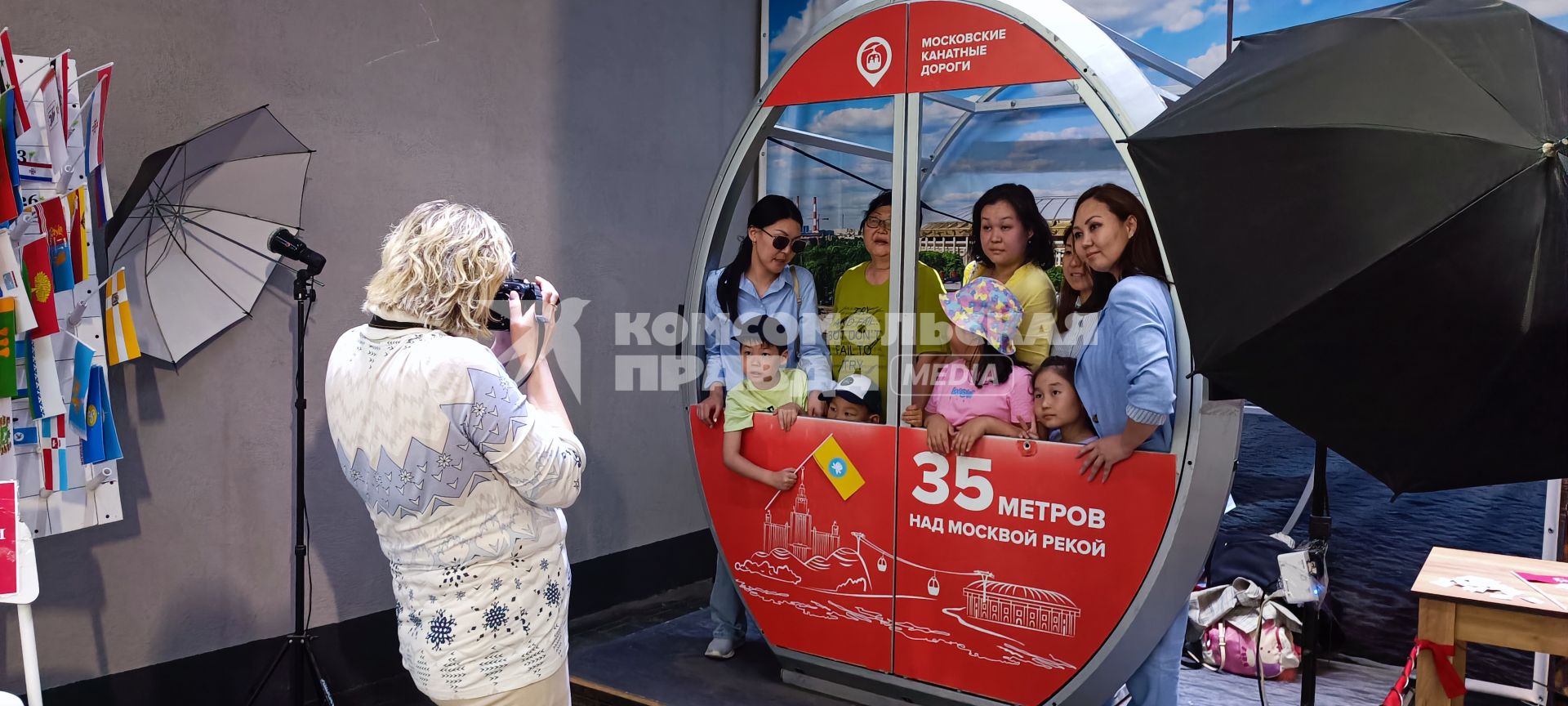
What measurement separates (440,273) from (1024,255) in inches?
70.5

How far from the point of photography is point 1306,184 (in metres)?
1.65

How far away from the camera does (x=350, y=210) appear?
139 inches

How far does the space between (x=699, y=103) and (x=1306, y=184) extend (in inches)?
146

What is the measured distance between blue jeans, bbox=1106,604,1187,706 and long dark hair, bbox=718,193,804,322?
171cm

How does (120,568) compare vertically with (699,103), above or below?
below

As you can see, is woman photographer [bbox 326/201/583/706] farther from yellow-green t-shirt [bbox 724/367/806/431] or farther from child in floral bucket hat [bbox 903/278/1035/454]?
yellow-green t-shirt [bbox 724/367/806/431]

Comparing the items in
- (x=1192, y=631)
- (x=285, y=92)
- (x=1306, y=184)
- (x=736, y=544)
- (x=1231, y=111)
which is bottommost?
(x=1192, y=631)

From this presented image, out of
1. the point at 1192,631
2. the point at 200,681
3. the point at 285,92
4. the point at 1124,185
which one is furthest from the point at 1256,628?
the point at 285,92

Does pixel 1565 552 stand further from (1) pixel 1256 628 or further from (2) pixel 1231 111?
(2) pixel 1231 111

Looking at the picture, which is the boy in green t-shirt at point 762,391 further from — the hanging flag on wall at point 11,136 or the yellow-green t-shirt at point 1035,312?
the hanging flag on wall at point 11,136

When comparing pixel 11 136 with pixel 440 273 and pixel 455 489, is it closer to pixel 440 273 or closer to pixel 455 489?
pixel 440 273

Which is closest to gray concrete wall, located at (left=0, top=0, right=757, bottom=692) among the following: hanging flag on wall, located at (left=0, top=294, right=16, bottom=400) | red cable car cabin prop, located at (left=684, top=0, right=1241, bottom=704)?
hanging flag on wall, located at (left=0, top=294, right=16, bottom=400)

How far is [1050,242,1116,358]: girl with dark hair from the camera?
285cm

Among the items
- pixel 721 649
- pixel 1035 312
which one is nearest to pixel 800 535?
pixel 721 649
